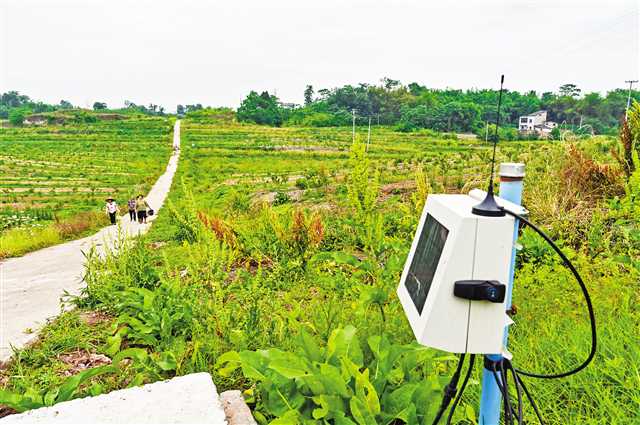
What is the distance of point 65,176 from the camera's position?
23.3 meters

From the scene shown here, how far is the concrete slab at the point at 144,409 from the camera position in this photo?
73.5 inches

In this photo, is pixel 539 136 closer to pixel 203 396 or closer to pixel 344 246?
pixel 344 246

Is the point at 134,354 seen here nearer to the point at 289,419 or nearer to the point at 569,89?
the point at 289,419

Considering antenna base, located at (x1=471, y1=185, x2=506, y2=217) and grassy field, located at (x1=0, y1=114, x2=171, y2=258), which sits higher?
antenna base, located at (x1=471, y1=185, x2=506, y2=217)

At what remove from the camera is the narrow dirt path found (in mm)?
3690

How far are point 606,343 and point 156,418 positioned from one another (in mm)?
2153

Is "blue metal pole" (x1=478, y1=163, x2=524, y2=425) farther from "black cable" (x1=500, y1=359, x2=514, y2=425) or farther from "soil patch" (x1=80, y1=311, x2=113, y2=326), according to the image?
"soil patch" (x1=80, y1=311, x2=113, y2=326)

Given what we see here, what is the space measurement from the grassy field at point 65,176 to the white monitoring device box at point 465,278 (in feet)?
29.6

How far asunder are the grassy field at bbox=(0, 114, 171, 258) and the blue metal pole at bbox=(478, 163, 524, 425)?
29.4ft

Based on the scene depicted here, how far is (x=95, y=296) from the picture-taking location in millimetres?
3980

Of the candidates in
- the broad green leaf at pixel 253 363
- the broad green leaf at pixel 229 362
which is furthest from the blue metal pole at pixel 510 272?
the broad green leaf at pixel 229 362

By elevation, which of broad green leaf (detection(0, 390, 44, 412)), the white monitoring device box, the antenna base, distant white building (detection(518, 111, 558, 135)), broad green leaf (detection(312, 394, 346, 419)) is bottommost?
broad green leaf (detection(0, 390, 44, 412))

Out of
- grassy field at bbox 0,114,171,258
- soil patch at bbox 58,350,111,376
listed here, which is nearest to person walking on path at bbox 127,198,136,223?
grassy field at bbox 0,114,171,258

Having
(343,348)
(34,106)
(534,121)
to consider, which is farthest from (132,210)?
(34,106)
